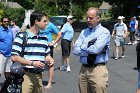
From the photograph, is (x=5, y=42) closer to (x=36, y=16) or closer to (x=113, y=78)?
(x=113, y=78)

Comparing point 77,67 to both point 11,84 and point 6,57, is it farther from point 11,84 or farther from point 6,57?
point 11,84

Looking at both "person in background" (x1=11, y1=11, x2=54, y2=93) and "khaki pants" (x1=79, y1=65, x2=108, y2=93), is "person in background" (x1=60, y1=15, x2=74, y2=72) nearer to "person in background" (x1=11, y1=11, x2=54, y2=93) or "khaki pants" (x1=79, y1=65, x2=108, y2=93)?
"khaki pants" (x1=79, y1=65, x2=108, y2=93)

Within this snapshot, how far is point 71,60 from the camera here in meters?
17.6

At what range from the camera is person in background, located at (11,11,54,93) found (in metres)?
5.96

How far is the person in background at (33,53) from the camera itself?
19.6 feet

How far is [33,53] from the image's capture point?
19.9 ft

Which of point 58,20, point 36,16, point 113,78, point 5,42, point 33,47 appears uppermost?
point 36,16

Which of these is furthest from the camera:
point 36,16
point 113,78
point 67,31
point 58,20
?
point 58,20

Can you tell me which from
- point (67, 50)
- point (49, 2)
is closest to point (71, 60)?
point (67, 50)

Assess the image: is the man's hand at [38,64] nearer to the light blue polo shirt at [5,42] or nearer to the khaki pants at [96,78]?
the khaki pants at [96,78]

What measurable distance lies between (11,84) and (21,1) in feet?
301

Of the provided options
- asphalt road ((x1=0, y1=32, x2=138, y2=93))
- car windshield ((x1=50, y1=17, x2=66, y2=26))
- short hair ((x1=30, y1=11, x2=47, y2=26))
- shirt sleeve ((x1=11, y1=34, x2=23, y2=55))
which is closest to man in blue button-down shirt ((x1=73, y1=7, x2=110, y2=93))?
short hair ((x1=30, y1=11, x2=47, y2=26))

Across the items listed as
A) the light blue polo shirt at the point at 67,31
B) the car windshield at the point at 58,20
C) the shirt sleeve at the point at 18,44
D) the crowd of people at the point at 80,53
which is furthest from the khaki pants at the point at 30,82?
the car windshield at the point at 58,20

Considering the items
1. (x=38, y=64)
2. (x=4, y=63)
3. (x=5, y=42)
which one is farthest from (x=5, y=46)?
(x=38, y=64)
